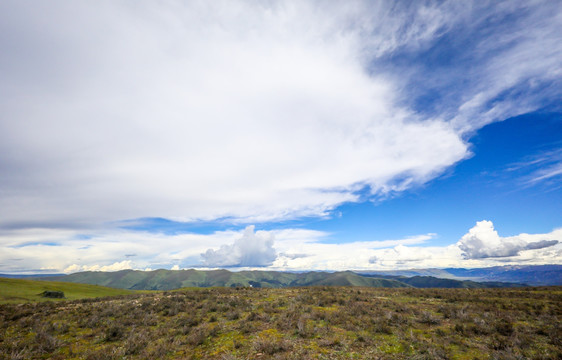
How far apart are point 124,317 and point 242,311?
31.9 ft

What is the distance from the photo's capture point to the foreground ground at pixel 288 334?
12.0m

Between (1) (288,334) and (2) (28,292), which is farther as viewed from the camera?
(2) (28,292)

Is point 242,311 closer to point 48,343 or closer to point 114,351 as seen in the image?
point 114,351

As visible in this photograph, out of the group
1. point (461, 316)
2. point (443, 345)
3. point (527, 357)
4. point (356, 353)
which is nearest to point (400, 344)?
point (443, 345)

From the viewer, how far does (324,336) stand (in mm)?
14133

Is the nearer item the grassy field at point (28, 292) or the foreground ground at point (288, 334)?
the foreground ground at point (288, 334)

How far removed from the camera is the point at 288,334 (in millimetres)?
14609

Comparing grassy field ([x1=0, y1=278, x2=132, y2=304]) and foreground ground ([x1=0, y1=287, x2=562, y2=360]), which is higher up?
foreground ground ([x1=0, y1=287, x2=562, y2=360])

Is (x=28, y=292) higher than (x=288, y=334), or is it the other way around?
(x=288, y=334)

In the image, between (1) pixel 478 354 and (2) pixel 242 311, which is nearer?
(1) pixel 478 354

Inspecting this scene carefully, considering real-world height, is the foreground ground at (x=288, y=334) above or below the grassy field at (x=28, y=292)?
above

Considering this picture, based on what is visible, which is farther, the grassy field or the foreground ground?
the grassy field

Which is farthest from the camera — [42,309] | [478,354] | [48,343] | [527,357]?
[42,309]

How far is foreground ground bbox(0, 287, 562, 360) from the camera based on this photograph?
39.2 feet
